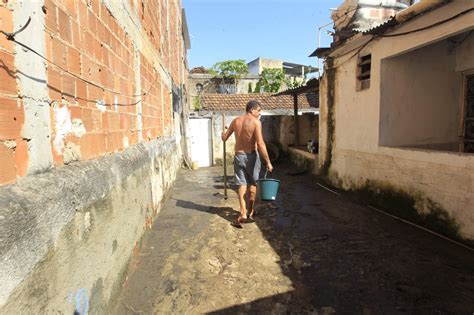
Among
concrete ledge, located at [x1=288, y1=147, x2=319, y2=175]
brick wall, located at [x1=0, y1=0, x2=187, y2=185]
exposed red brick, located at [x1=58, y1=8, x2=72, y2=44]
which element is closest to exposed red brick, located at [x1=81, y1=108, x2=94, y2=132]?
brick wall, located at [x1=0, y1=0, x2=187, y2=185]

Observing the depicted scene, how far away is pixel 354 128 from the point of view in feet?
20.5

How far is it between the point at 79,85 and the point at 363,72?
551 centimetres

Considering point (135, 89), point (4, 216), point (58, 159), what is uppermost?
point (135, 89)

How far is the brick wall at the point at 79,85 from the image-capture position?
4.02 ft

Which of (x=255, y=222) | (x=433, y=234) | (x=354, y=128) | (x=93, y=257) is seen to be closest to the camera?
(x=93, y=257)

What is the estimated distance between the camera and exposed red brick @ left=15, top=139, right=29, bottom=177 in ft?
4.11

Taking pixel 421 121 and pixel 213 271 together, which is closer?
pixel 213 271

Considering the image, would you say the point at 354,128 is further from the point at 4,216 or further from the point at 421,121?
the point at 4,216

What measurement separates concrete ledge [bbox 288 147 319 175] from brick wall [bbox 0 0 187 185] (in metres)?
6.12

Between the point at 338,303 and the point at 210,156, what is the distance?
9916mm

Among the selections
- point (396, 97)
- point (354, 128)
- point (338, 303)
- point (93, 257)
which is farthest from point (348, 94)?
point (93, 257)

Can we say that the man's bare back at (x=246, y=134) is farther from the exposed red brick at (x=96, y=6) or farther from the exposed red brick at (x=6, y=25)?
the exposed red brick at (x=6, y=25)

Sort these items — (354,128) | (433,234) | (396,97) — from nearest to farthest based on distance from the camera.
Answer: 1. (433,234)
2. (396,97)
3. (354,128)

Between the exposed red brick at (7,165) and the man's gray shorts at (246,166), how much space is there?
11.7 feet
